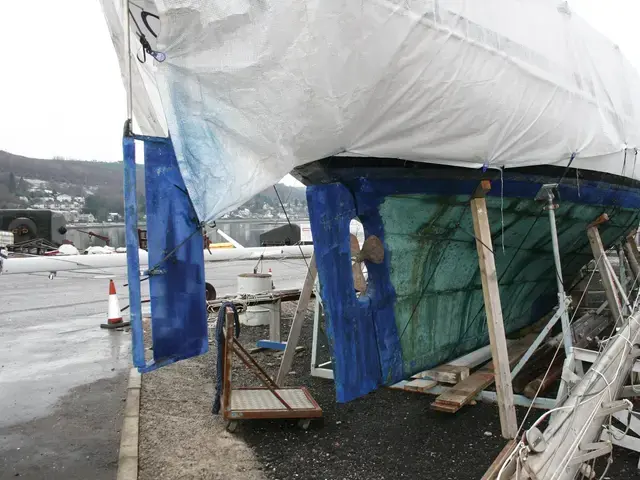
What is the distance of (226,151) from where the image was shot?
11.2 ft

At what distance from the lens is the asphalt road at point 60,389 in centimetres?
434

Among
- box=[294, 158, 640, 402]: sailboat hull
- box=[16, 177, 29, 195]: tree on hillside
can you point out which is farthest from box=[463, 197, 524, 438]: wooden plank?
box=[16, 177, 29, 195]: tree on hillside

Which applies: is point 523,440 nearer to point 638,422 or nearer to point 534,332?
point 638,422

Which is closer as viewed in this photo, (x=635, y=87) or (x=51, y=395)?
(x=51, y=395)

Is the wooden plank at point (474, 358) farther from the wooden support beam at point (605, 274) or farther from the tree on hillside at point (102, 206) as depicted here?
the tree on hillside at point (102, 206)

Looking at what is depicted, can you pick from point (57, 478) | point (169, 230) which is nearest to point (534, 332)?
point (169, 230)

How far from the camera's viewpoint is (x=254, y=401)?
4930mm

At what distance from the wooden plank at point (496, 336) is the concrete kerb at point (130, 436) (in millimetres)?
2854

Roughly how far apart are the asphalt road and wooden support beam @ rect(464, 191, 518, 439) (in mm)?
3089

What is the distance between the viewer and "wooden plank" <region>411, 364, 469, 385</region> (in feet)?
16.3

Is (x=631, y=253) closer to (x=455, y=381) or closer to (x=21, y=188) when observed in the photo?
(x=455, y=381)

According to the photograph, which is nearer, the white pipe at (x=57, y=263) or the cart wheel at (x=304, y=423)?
the cart wheel at (x=304, y=423)

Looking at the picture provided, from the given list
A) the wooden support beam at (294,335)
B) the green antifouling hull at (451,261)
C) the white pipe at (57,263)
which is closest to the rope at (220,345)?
the wooden support beam at (294,335)

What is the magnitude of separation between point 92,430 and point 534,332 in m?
5.32
